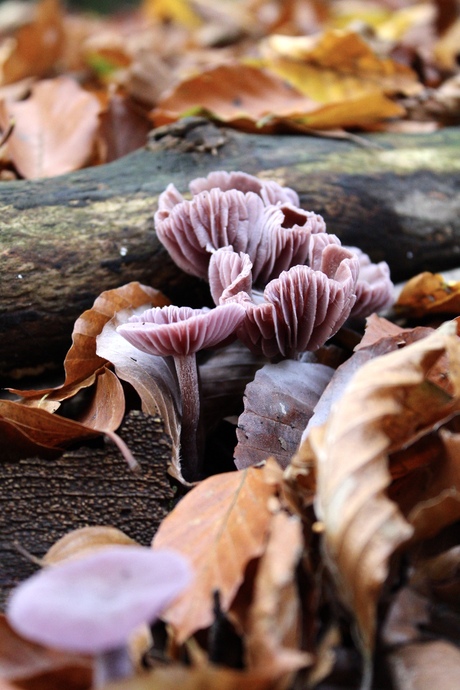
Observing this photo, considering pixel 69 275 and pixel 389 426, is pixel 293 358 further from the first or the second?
pixel 69 275

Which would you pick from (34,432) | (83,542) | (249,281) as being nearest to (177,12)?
(249,281)

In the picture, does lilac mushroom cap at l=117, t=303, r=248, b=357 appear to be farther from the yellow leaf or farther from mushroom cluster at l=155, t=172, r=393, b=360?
the yellow leaf

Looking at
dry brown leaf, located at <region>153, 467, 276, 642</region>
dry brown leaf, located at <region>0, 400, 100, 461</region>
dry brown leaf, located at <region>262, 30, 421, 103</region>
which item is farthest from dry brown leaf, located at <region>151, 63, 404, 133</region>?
dry brown leaf, located at <region>153, 467, 276, 642</region>

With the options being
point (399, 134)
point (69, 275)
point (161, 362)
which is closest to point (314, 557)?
point (161, 362)

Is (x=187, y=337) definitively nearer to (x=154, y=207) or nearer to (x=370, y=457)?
(x=370, y=457)

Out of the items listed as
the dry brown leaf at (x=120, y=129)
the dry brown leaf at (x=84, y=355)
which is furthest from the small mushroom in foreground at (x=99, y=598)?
the dry brown leaf at (x=120, y=129)

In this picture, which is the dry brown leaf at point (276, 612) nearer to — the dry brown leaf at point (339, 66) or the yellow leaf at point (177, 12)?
the dry brown leaf at point (339, 66)
